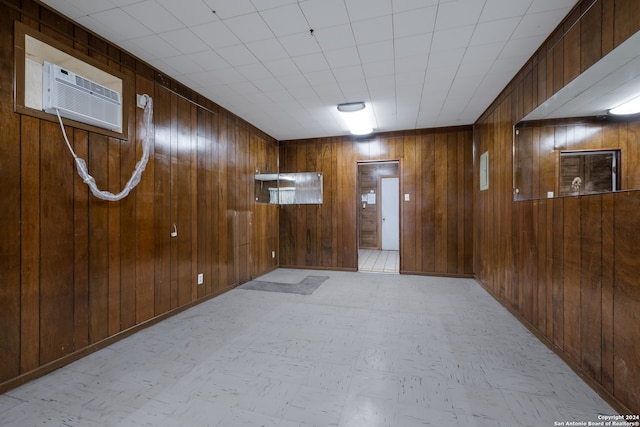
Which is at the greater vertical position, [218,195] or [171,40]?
[171,40]

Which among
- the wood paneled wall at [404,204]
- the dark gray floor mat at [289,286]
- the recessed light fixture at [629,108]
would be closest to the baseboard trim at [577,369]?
the recessed light fixture at [629,108]

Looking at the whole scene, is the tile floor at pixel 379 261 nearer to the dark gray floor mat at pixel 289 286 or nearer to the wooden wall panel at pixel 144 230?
the dark gray floor mat at pixel 289 286

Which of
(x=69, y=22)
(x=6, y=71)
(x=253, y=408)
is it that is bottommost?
(x=253, y=408)

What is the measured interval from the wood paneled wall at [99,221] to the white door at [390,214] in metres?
5.34

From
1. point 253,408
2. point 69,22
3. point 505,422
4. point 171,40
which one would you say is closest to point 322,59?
point 171,40

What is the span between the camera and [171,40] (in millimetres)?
2402

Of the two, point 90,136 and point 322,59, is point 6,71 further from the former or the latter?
point 322,59

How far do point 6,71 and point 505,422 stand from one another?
371 centimetres

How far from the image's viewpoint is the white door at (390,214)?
323 inches

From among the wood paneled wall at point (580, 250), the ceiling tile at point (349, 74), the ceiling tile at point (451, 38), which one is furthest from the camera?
the ceiling tile at point (349, 74)

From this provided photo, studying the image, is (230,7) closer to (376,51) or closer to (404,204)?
(376,51)

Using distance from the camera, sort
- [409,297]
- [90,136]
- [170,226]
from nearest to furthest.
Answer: [90,136]
[170,226]
[409,297]

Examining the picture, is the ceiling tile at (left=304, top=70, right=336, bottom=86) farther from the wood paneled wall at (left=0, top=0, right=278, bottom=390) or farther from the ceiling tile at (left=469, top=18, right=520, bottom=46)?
the wood paneled wall at (left=0, top=0, right=278, bottom=390)

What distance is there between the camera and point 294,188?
575cm
